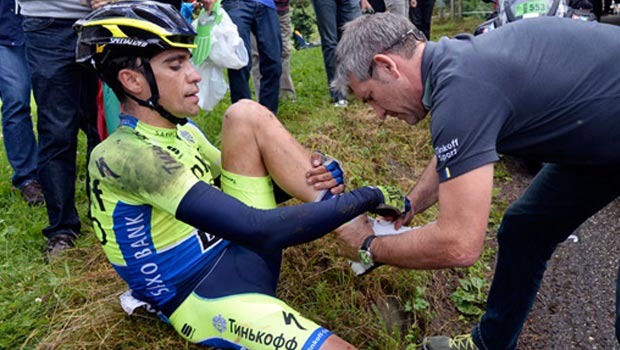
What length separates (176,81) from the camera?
2.37m

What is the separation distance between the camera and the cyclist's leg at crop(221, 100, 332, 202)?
2.52 m

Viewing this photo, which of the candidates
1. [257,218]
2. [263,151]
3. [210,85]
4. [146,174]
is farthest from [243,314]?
[210,85]

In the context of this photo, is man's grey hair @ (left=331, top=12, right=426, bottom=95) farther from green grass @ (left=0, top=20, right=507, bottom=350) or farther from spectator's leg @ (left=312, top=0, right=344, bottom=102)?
spectator's leg @ (left=312, top=0, right=344, bottom=102)

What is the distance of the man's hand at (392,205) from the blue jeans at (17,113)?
3365mm

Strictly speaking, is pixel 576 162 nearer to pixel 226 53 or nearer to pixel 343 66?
pixel 343 66

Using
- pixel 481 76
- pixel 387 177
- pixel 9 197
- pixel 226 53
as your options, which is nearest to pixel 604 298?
pixel 387 177

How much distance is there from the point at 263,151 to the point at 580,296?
216 cm

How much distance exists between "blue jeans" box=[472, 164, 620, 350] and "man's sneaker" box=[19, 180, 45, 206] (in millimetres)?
3519

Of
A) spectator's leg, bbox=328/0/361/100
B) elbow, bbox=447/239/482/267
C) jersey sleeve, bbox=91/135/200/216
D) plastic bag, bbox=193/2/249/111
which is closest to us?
elbow, bbox=447/239/482/267

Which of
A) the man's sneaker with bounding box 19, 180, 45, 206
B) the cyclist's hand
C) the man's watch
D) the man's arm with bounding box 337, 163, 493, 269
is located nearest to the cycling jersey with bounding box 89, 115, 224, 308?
the cyclist's hand

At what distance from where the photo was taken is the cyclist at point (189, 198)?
2029mm

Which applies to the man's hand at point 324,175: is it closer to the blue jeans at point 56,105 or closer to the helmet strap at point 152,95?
the helmet strap at point 152,95

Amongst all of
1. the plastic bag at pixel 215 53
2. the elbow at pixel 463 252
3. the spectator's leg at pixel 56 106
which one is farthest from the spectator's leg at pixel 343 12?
the elbow at pixel 463 252

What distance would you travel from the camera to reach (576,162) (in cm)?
206
